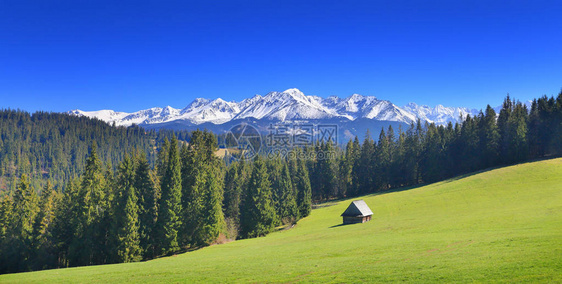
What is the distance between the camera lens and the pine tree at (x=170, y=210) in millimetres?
41406

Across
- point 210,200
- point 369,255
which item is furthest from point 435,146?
point 369,255

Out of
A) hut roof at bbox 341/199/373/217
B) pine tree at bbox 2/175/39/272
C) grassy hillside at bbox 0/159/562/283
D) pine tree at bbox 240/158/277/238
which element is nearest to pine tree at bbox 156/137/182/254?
grassy hillside at bbox 0/159/562/283

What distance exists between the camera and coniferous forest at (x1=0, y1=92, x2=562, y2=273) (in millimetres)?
39438

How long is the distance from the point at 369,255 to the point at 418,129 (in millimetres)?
86712

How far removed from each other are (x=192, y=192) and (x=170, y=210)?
534 centimetres

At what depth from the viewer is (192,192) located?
46812 millimetres

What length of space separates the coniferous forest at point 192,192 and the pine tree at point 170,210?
5.1 inches

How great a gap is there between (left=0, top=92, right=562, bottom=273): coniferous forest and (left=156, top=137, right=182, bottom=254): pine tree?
13cm

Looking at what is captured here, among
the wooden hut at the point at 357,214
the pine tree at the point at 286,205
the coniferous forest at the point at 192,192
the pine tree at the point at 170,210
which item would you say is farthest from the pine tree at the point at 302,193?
the pine tree at the point at 170,210

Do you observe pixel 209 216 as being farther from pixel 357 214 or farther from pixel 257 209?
pixel 357 214

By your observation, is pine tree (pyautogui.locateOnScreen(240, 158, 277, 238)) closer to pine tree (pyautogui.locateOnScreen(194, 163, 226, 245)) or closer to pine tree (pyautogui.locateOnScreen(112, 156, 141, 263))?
pine tree (pyautogui.locateOnScreen(194, 163, 226, 245))

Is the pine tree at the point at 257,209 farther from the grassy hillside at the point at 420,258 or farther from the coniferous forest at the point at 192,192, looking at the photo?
the grassy hillside at the point at 420,258

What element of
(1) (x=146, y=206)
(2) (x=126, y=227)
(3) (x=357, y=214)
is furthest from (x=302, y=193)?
(2) (x=126, y=227)

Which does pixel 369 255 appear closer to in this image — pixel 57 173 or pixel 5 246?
pixel 5 246
